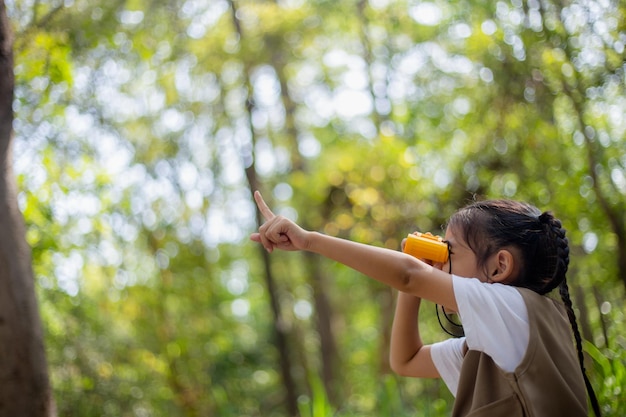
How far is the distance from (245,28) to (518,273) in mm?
6590

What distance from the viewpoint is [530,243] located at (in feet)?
5.39

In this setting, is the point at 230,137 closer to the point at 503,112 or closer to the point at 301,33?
the point at 301,33

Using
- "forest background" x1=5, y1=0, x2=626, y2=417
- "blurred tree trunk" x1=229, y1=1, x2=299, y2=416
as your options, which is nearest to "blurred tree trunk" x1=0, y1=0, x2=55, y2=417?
"forest background" x1=5, y1=0, x2=626, y2=417

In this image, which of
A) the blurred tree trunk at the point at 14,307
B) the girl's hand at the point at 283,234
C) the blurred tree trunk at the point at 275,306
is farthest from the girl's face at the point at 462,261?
the blurred tree trunk at the point at 275,306

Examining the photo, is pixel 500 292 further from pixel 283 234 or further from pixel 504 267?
pixel 283 234

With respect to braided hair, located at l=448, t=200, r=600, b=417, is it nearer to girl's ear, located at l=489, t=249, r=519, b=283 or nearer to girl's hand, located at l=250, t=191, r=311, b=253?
girl's ear, located at l=489, t=249, r=519, b=283

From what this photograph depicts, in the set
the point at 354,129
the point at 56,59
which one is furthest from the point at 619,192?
the point at 354,129

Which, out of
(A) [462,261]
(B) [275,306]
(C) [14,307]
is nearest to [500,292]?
(A) [462,261]

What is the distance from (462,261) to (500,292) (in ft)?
0.58

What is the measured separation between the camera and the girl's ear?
163 cm

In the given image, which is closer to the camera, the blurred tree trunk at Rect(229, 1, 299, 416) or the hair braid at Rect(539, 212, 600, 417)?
the hair braid at Rect(539, 212, 600, 417)

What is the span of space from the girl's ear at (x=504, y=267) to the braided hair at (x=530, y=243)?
1 centimetres

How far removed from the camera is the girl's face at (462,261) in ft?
5.49

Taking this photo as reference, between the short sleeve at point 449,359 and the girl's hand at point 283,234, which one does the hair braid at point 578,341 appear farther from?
the girl's hand at point 283,234
